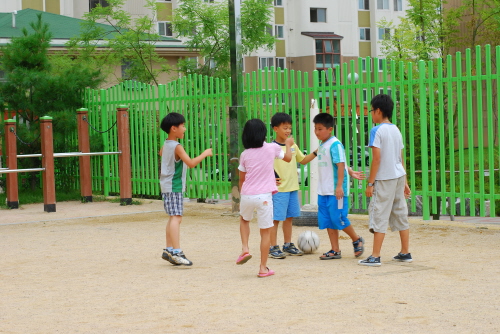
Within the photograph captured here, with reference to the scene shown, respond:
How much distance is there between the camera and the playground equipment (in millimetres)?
13242

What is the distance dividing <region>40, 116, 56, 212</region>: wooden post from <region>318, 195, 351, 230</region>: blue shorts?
6.96 metres

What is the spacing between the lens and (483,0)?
24078mm

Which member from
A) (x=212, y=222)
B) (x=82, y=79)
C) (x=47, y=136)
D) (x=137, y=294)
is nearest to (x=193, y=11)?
(x=82, y=79)

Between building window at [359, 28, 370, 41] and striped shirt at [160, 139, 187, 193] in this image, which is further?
building window at [359, 28, 370, 41]

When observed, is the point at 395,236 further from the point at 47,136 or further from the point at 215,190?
the point at 47,136

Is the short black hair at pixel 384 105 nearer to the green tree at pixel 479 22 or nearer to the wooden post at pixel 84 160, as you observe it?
the wooden post at pixel 84 160

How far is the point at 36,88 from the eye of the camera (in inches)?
608

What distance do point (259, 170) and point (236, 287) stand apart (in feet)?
3.66

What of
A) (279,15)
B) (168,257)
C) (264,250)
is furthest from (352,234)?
(279,15)

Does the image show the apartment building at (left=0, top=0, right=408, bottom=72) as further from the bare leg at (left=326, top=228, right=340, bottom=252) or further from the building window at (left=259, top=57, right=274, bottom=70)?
the bare leg at (left=326, top=228, right=340, bottom=252)

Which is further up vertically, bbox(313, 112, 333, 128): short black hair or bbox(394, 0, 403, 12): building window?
bbox(394, 0, 403, 12): building window

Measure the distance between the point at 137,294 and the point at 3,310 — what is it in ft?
3.47

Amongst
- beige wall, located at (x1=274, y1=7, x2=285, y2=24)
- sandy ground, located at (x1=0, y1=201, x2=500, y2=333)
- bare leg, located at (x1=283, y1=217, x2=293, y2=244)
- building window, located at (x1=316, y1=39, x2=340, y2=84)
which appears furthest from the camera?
building window, located at (x1=316, y1=39, x2=340, y2=84)

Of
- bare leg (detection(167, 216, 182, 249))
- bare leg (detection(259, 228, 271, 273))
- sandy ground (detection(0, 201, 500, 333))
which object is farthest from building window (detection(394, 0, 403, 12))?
→ bare leg (detection(259, 228, 271, 273))
